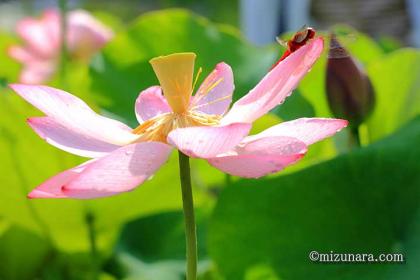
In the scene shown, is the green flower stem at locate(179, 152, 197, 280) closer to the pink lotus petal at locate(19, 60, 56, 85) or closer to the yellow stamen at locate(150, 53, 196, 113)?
the yellow stamen at locate(150, 53, 196, 113)

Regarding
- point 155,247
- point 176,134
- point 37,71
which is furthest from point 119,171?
point 37,71

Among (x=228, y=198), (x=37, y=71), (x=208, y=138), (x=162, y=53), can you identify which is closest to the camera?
(x=208, y=138)

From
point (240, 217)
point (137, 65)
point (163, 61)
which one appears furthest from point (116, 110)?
point (163, 61)

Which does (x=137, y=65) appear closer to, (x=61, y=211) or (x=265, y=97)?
(x=61, y=211)

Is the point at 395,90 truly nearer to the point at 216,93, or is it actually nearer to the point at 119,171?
the point at 216,93

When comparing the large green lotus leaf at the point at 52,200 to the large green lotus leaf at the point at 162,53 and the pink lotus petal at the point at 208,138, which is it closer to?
the large green lotus leaf at the point at 162,53

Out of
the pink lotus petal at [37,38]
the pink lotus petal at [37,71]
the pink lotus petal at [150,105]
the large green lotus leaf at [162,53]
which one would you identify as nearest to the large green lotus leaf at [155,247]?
the large green lotus leaf at [162,53]
